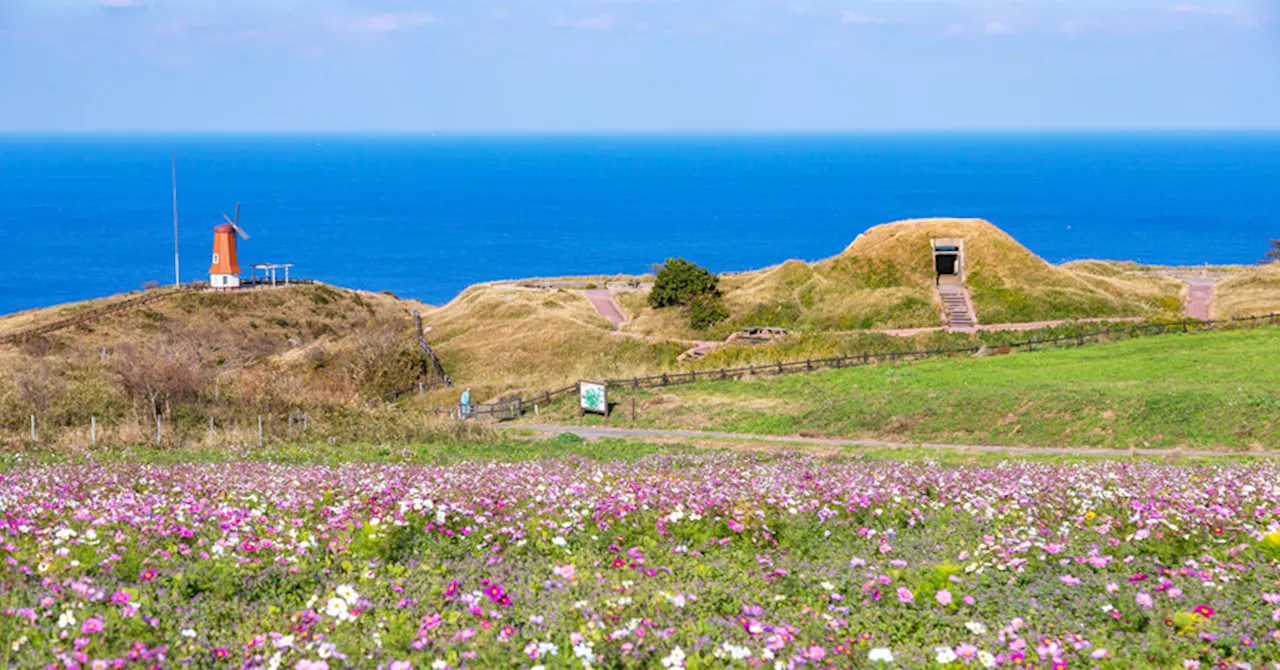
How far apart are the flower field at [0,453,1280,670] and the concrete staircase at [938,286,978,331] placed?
147 ft

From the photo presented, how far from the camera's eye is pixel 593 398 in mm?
43219

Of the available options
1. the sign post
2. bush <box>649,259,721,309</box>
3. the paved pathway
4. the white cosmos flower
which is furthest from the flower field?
bush <box>649,259,721,309</box>

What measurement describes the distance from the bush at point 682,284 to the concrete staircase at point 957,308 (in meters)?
13.4

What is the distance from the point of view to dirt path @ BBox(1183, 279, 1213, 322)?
63.5 m

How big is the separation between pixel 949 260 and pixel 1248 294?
16.9 metres

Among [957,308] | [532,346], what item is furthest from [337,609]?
[957,308]

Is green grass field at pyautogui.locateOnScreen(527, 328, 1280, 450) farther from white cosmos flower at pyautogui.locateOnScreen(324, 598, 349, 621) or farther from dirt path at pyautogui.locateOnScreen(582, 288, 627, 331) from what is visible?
white cosmos flower at pyautogui.locateOnScreen(324, 598, 349, 621)

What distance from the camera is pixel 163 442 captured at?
30156 millimetres

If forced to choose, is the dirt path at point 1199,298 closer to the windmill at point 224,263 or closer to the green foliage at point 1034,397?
the green foliage at point 1034,397

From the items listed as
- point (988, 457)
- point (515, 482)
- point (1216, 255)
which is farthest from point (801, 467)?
point (1216, 255)

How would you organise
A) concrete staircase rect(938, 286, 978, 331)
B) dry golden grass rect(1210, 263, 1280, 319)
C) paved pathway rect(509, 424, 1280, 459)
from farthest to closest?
concrete staircase rect(938, 286, 978, 331), dry golden grass rect(1210, 263, 1280, 319), paved pathway rect(509, 424, 1280, 459)

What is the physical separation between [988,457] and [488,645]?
2141cm

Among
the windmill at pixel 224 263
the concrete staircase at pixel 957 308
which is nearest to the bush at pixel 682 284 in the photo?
the concrete staircase at pixel 957 308

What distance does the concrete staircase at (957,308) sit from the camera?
201 ft
